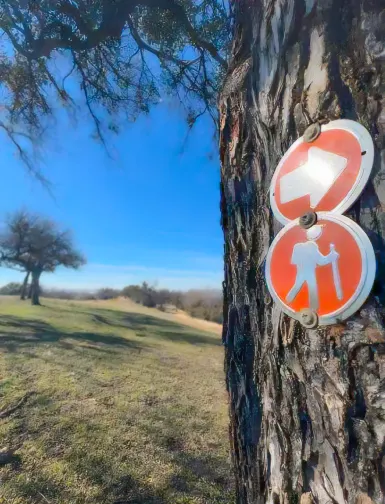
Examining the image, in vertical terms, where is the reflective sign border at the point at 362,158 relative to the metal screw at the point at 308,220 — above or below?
above

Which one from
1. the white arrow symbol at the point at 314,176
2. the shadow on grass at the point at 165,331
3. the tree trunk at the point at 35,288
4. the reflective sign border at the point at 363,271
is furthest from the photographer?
the tree trunk at the point at 35,288

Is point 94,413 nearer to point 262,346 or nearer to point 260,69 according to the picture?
point 262,346

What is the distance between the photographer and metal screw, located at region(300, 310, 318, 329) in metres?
0.81

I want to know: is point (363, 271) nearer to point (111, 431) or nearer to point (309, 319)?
point (309, 319)

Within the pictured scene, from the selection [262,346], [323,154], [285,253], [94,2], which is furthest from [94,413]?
[94,2]

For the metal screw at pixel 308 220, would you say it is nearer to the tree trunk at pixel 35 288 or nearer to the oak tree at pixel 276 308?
the oak tree at pixel 276 308

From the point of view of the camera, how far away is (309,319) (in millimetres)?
822

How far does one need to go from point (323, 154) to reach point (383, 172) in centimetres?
15

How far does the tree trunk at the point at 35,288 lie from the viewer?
58.5 feet

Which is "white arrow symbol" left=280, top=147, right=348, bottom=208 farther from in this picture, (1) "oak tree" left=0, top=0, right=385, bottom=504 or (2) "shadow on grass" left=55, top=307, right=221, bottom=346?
(2) "shadow on grass" left=55, top=307, right=221, bottom=346

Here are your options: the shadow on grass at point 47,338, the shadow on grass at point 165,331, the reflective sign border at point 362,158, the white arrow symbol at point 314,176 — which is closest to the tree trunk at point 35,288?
the shadow on grass at point 165,331

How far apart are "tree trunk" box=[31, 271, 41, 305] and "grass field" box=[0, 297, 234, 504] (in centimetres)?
1326

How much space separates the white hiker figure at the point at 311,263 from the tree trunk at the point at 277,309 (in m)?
0.08

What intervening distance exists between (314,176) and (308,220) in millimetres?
119
